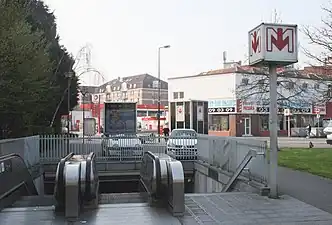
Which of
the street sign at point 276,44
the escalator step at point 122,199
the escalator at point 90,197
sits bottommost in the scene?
the escalator step at point 122,199

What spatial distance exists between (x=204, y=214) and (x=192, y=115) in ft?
91.1

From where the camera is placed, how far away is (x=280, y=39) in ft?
34.2

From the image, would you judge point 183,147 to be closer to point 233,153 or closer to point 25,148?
point 233,153

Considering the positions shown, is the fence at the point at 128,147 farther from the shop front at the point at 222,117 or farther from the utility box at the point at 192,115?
the shop front at the point at 222,117

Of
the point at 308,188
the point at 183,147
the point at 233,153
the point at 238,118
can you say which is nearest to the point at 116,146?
the point at 183,147

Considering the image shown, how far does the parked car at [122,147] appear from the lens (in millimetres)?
21062

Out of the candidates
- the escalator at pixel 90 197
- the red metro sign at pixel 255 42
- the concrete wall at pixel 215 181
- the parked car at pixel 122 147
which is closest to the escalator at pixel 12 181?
the escalator at pixel 90 197

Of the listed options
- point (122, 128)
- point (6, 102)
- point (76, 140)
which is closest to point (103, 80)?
point (122, 128)

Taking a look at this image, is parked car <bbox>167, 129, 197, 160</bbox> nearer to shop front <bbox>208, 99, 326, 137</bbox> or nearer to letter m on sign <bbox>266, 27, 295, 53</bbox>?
letter m on sign <bbox>266, 27, 295, 53</bbox>

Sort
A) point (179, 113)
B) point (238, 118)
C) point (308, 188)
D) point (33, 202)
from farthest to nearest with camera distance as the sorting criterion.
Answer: point (238, 118)
point (179, 113)
point (308, 188)
point (33, 202)

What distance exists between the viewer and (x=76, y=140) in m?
20.2

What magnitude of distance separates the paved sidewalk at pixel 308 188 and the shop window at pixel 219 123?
147 ft

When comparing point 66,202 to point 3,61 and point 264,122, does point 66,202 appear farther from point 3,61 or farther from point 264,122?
point 264,122

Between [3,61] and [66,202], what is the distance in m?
6.85
